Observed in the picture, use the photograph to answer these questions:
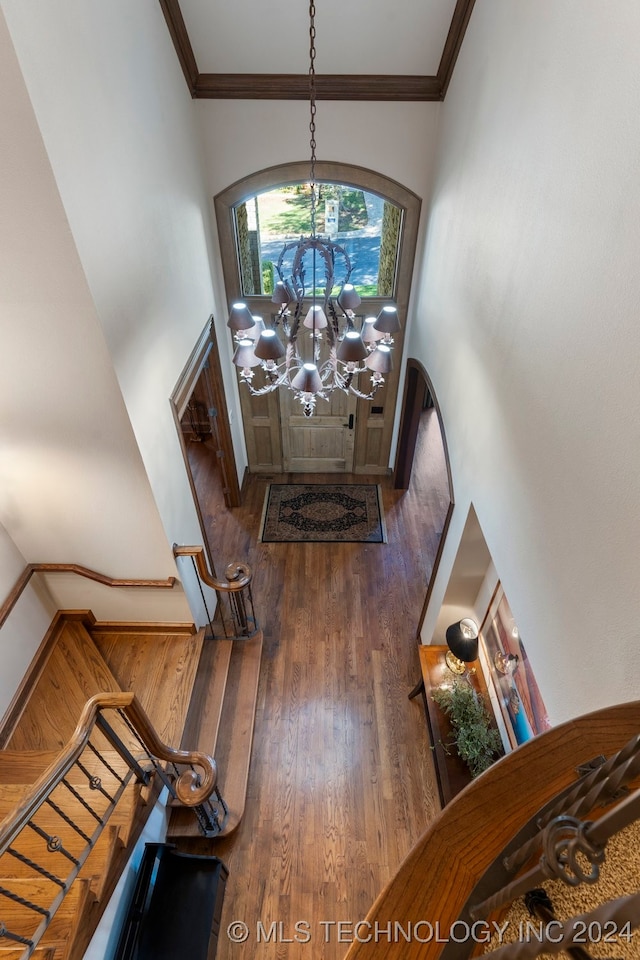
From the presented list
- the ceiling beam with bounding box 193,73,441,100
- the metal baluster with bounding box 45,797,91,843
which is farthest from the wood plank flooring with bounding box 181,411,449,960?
the ceiling beam with bounding box 193,73,441,100

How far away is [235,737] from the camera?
3686mm

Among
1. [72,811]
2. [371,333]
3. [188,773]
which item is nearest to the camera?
[72,811]

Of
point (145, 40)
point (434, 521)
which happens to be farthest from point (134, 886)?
point (145, 40)

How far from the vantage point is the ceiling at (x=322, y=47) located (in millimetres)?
3297

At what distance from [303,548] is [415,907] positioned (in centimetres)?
447

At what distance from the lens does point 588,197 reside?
173 cm

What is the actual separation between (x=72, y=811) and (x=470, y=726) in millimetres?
2615

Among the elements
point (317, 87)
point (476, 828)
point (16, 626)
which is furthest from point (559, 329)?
point (16, 626)

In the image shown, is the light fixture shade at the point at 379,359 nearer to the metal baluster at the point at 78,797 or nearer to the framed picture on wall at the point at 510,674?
the framed picture on wall at the point at 510,674

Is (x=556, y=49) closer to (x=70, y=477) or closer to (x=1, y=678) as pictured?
(x=70, y=477)

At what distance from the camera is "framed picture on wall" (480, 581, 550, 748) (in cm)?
290

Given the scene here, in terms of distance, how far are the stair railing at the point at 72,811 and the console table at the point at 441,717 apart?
5.21 ft

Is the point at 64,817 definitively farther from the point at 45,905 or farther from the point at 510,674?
the point at 510,674

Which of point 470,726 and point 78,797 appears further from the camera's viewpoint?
point 470,726
